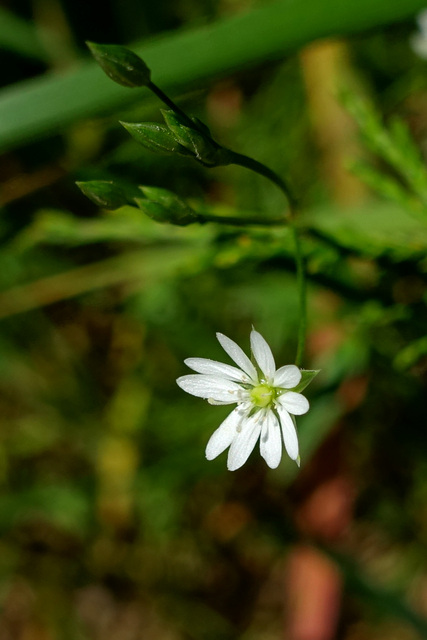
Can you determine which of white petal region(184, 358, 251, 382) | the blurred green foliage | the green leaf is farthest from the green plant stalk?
the blurred green foliage

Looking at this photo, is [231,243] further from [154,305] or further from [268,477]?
[268,477]

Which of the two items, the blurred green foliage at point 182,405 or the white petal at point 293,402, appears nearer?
the white petal at point 293,402

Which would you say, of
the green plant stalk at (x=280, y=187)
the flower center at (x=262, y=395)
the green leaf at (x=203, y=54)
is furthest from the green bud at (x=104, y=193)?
the green leaf at (x=203, y=54)

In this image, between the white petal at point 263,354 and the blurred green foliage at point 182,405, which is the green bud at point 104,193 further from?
the blurred green foliage at point 182,405

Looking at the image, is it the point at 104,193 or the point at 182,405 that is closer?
the point at 104,193

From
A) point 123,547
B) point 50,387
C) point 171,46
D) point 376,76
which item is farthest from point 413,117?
point 123,547

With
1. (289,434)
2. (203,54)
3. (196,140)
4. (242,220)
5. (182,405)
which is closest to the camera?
(196,140)

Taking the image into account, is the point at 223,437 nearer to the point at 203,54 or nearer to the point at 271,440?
the point at 271,440

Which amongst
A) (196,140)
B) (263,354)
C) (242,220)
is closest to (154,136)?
(196,140)
